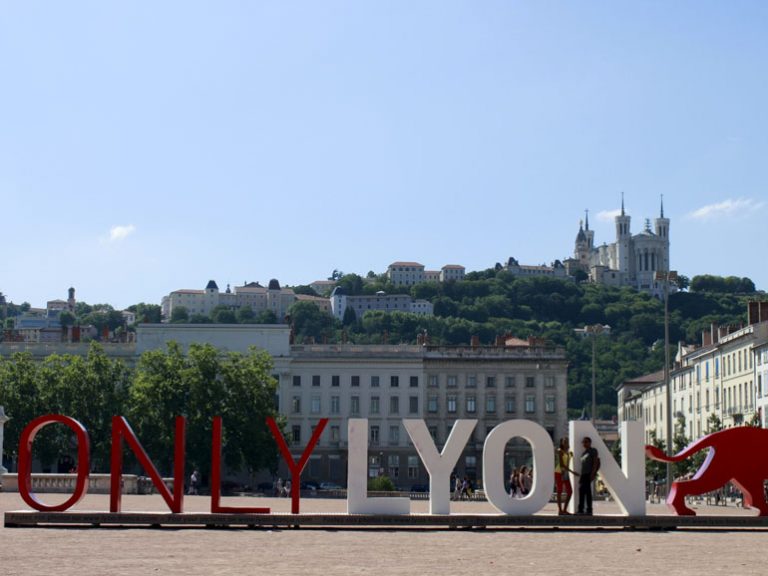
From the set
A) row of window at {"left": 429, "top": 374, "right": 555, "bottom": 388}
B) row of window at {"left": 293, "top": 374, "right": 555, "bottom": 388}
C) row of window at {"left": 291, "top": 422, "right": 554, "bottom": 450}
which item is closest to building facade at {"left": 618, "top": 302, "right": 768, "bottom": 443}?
row of window at {"left": 429, "top": 374, "right": 555, "bottom": 388}

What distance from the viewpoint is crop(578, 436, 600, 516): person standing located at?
28.3 meters

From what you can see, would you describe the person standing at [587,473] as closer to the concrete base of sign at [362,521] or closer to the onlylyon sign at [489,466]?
the onlylyon sign at [489,466]

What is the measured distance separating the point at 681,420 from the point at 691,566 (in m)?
75.2

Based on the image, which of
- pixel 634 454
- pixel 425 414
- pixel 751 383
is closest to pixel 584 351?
pixel 425 414

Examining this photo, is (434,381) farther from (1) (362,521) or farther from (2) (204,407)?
(1) (362,521)

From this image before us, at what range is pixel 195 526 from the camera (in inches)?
1085

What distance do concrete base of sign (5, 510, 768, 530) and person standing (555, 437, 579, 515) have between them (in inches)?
40.9

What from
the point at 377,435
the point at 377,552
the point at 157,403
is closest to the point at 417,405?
the point at 377,435

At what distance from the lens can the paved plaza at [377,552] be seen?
18.4 m

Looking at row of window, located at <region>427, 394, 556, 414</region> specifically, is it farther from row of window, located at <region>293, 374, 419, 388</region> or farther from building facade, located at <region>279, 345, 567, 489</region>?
row of window, located at <region>293, 374, 419, 388</region>

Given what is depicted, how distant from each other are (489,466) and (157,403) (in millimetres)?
59307

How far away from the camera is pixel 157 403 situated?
8512 centimetres

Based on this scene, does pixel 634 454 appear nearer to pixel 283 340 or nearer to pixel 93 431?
pixel 93 431

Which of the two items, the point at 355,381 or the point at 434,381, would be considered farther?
the point at 434,381
